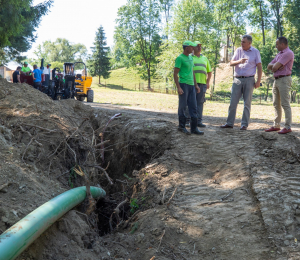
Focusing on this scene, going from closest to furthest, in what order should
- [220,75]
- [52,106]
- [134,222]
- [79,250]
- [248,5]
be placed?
1. [79,250]
2. [134,222]
3. [52,106]
4. [248,5]
5. [220,75]

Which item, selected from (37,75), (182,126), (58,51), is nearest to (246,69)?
(182,126)

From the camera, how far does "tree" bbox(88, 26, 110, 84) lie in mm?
48763

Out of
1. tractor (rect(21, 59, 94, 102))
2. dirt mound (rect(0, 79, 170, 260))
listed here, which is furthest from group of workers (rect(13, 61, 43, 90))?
dirt mound (rect(0, 79, 170, 260))

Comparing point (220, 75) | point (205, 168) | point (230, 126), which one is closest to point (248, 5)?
point (220, 75)

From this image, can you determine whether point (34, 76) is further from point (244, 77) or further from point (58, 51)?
point (58, 51)

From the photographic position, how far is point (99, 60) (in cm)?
4900

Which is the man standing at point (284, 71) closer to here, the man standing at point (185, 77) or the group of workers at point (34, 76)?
the man standing at point (185, 77)

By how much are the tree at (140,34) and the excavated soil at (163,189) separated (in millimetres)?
38653

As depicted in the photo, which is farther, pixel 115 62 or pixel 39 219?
pixel 115 62

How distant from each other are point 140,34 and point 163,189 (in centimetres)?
4316

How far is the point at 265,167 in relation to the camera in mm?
4859

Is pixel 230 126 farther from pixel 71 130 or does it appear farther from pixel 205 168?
pixel 71 130

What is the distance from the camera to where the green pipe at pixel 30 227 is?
2704 mm

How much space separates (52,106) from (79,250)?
4519mm
